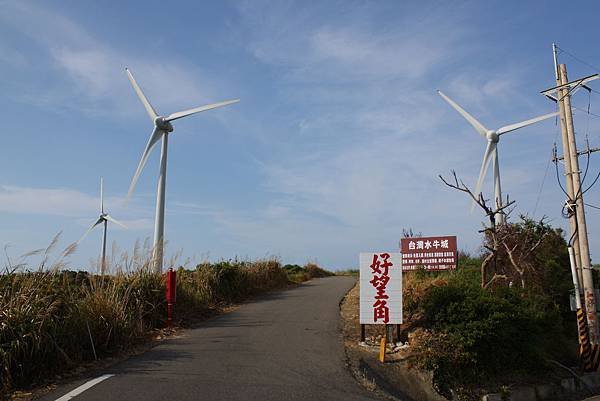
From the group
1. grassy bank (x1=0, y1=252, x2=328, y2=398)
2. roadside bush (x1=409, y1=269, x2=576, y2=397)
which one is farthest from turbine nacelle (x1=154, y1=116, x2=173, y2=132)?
roadside bush (x1=409, y1=269, x2=576, y2=397)

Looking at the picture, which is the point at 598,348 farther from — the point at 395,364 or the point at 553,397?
the point at 395,364

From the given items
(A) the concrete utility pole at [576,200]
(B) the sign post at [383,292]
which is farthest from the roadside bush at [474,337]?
(A) the concrete utility pole at [576,200]

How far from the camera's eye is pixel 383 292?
32.7ft

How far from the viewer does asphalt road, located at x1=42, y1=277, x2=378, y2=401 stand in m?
6.36

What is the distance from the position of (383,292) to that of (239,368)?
3.55 metres

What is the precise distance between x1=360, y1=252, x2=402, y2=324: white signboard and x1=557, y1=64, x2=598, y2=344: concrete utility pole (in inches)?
326

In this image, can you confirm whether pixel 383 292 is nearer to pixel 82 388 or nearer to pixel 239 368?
pixel 239 368

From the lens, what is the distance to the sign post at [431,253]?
1794cm

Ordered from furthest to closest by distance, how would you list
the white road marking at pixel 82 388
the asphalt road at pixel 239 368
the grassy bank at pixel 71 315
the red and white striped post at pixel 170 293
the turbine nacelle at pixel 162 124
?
the turbine nacelle at pixel 162 124, the red and white striped post at pixel 170 293, the grassy bank at pixel 71 315, the asphalt road at pixel 239 368, the white road marking at pixel 82 388

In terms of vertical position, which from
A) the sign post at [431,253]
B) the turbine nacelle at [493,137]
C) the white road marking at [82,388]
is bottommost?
the white road marking at [82,388]

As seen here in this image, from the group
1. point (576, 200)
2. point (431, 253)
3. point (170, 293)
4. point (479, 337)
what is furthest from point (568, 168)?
point (170, 293)

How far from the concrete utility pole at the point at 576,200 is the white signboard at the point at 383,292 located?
27.2 feet

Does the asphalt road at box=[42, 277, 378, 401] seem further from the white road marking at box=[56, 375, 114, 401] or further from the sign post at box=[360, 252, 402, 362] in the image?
the sign post at box=[360, 252, 402, 362]

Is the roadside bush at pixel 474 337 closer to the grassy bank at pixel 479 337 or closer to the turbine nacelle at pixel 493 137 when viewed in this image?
the grassy bank at pixel 479 337
